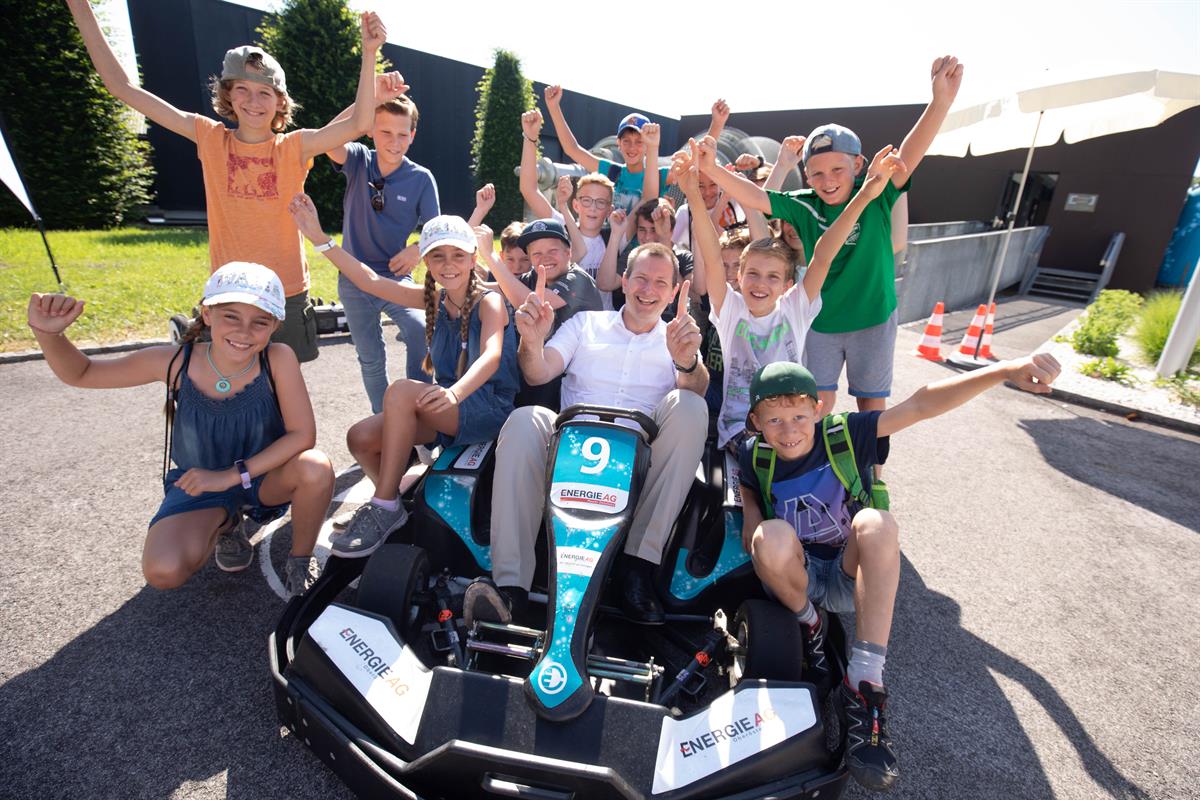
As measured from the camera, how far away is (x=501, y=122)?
15.2 m

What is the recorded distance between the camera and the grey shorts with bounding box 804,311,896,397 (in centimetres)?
326

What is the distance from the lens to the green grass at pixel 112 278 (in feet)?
18.5

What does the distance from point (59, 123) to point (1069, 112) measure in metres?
16.3

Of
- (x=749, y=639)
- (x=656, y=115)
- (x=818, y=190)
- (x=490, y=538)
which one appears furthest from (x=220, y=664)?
(x=656, y=115)

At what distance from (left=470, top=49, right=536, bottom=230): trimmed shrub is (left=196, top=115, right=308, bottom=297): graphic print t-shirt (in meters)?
12.7

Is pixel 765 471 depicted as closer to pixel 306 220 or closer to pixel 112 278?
pixel 306 220

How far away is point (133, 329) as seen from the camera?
18.8ft

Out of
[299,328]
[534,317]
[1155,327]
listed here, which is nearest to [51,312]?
[299,328]

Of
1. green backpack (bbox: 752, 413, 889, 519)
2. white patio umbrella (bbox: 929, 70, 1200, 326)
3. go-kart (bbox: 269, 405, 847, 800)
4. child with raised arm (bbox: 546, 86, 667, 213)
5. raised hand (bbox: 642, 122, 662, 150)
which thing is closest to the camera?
go-kart (bbox: 269, 405, 847, 800)

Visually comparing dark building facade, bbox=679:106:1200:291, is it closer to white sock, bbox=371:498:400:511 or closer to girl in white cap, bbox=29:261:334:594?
white sock, bbox=371:498:400:511

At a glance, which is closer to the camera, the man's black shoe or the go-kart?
the go-kart

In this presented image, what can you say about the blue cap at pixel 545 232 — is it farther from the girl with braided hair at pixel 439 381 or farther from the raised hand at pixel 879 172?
the raised hand at pixel 879 172

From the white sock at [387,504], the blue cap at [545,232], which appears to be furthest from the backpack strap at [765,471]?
the blue cap at [545,232]

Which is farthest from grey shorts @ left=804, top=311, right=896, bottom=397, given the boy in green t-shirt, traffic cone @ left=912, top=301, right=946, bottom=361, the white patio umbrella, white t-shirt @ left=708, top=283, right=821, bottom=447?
traffic cone @ left=912, top=301, right=946, bottom=361
